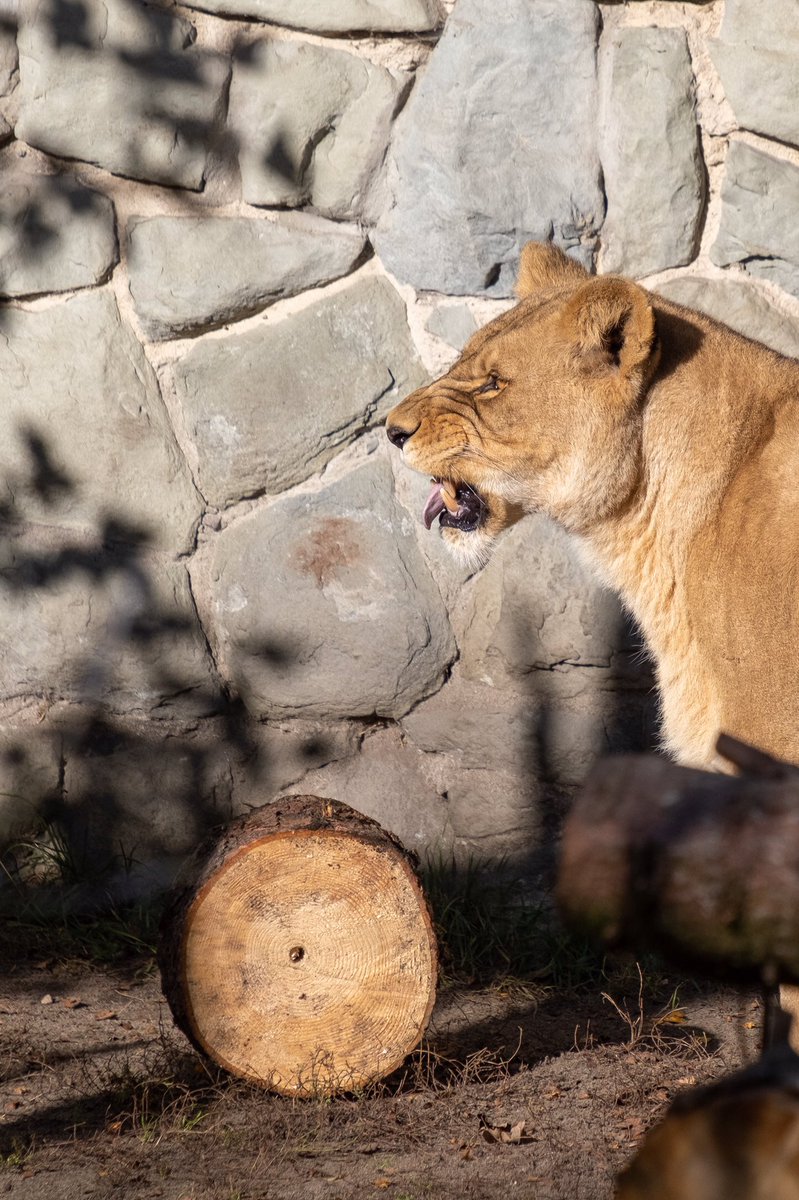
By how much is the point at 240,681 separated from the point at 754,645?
219cm

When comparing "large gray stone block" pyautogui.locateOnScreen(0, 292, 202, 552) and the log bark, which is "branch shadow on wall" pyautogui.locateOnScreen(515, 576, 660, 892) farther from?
the log bark

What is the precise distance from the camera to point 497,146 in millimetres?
4418

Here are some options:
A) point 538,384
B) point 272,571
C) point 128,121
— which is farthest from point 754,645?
point 128,121

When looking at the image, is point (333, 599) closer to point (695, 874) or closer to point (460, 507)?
point (460, 507)

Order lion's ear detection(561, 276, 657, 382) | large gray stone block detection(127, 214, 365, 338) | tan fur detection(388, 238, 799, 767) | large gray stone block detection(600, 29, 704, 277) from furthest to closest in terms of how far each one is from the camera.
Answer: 1. large gray stone block detection(127, 214, 365, 338)
2. large gray stone block detection(600, 29, 704, 277)
3. lion's ear detection(561, 276, 657, 382)
4. tan fur detection(388, 238, 799, 767)

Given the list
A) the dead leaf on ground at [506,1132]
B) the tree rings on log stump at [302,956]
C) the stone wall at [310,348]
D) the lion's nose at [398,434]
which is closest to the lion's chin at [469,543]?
the lion's nose at [398,434]

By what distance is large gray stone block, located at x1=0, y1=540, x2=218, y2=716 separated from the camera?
4809 millimetres

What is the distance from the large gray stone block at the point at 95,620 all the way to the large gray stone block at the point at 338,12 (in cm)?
182

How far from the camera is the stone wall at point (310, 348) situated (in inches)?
173

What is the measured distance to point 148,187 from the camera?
15.1 feet

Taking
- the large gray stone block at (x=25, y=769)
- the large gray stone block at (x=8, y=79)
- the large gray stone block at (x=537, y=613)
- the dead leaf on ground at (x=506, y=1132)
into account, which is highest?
the large gray stone block at (x=8, y=79)

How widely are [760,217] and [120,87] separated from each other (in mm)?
2123

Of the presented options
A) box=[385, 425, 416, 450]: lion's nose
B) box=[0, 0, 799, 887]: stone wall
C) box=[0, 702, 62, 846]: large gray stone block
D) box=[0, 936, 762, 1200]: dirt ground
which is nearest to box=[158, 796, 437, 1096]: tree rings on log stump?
box=[0, 936, 762, 1200]: dirt ground

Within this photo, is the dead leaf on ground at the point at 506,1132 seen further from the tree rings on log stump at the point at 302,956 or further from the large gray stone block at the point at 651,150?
the large gray stone block at the point at 651,150
